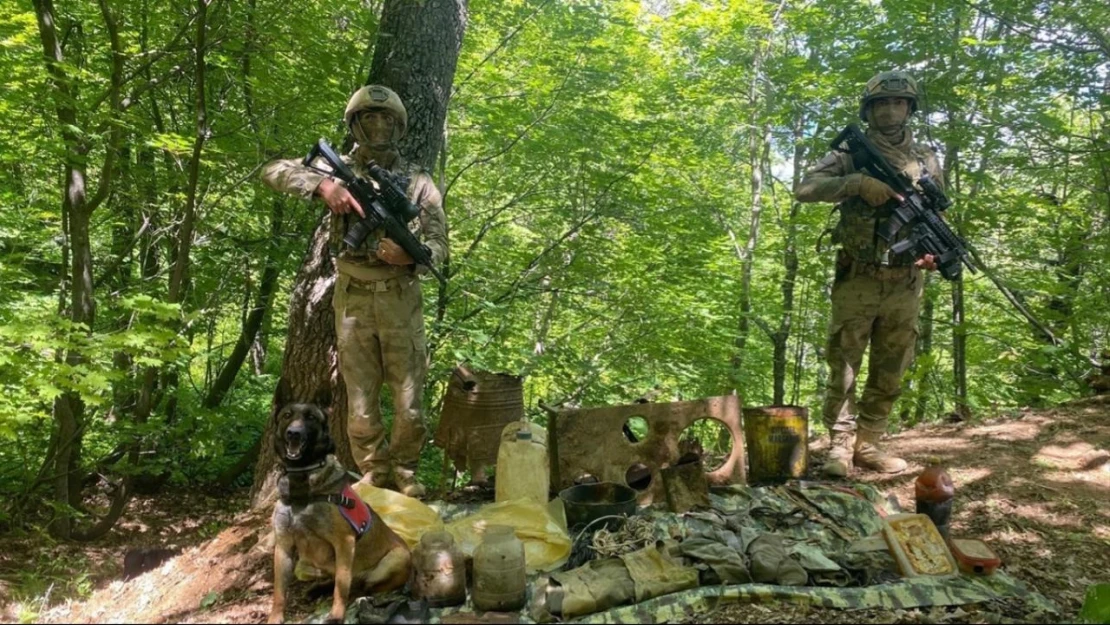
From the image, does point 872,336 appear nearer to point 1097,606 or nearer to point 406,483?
point 1097,606

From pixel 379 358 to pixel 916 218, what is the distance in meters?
3.79

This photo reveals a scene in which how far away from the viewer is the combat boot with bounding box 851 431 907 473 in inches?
180

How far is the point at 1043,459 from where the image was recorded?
15.7 ft

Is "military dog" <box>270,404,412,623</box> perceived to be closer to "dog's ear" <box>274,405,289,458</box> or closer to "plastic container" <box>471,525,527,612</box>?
"dog's ear" <box>274,405,289,458</box>

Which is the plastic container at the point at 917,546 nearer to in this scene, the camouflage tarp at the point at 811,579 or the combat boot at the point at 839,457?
the camouflage tarp at the point at 811,579

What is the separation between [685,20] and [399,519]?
8.22 metres

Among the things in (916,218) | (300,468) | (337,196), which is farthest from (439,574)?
(916,218)

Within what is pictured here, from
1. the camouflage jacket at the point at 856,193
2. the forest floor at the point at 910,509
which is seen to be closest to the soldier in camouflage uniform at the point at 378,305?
the forest floor at the point at 910,509

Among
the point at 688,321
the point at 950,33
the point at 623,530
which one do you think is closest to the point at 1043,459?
the point at 623,530

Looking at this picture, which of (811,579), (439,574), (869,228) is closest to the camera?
(439,574)

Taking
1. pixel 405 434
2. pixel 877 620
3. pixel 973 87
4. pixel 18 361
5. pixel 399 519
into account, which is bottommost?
pixel 877 620

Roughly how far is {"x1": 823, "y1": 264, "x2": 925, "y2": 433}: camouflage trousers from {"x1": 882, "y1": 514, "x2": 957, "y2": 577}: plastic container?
4.71 feet

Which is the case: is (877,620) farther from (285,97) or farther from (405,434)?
(285,97)

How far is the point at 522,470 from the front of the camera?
3834mm
